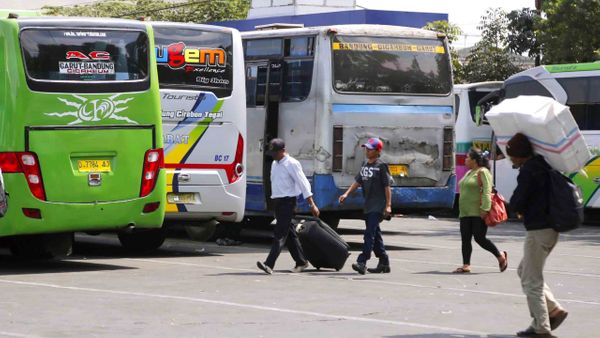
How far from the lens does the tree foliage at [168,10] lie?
203ft

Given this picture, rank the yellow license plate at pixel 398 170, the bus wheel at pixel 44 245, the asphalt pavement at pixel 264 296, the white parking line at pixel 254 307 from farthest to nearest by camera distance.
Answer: the yellow license plate at pixel 398 170 < the bus wheel at pixel 44 245 < the white parking line at pixel 254 307 < the asphalt pavement at pixel 264 296

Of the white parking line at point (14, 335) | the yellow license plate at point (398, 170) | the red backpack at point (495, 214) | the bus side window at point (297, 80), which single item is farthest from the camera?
the yellow license plate at point (398, 170)

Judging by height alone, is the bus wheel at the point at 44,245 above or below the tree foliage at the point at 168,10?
above

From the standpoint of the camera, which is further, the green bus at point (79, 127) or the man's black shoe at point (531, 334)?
the green bus at point (79, 127)

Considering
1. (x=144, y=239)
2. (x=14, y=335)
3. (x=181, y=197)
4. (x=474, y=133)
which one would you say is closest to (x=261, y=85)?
(x=181, y=197)

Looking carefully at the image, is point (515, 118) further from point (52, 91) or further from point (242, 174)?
point (242, 174)

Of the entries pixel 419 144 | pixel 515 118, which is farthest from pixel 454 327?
pixel 419 144

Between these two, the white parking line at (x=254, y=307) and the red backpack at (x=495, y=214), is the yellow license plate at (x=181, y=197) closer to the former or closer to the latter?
the white parking line at (x=254, y=307)

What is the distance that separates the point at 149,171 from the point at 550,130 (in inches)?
275

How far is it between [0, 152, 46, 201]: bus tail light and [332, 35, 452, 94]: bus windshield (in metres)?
6.02

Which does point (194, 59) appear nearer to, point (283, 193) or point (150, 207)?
point (150, 207)

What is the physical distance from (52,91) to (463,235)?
5.44m

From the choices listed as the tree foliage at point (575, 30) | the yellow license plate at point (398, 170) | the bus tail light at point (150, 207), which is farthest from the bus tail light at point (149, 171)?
the tree foliage at point (575, 30)

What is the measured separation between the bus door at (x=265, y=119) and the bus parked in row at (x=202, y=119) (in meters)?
1.91
